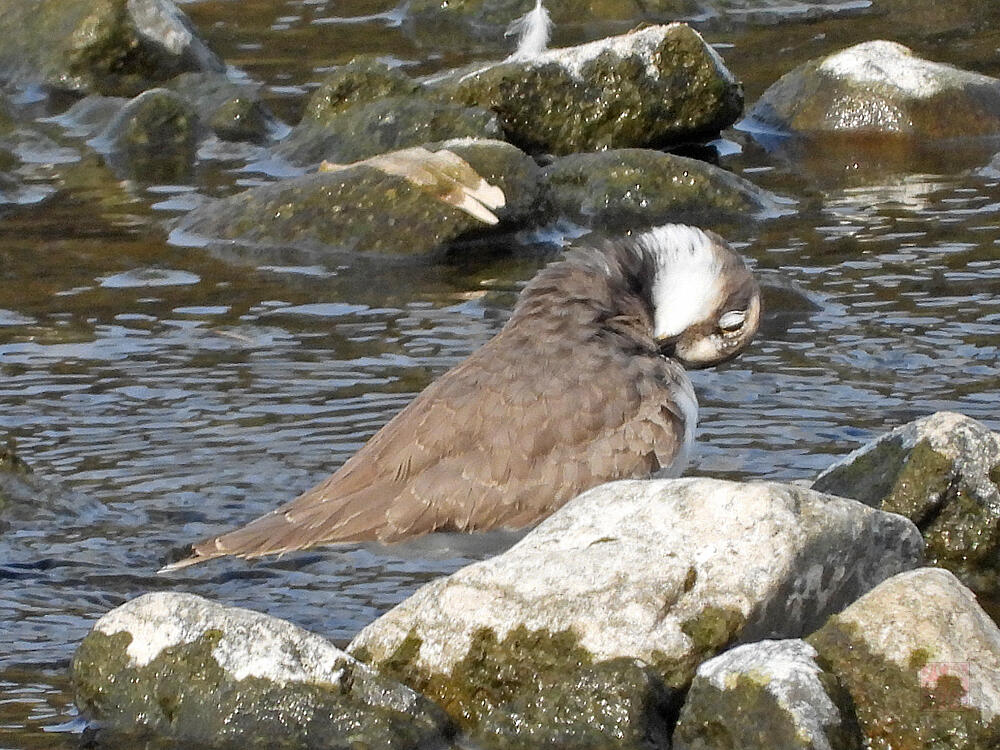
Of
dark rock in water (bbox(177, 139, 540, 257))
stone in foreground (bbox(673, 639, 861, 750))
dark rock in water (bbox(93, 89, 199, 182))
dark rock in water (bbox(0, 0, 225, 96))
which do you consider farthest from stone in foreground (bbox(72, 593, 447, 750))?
dark rock in water (bbox(0, 0, 225, 96))

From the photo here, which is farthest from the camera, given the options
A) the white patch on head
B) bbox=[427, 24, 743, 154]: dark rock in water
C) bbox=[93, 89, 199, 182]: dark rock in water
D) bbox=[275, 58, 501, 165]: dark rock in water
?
bbox=[93, 89, 199, 182]: dark rock in water

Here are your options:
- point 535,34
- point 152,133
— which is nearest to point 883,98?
point 535,34

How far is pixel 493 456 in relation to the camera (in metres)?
6.61

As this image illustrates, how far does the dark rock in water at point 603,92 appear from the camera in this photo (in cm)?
1336

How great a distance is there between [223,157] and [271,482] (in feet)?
20.7

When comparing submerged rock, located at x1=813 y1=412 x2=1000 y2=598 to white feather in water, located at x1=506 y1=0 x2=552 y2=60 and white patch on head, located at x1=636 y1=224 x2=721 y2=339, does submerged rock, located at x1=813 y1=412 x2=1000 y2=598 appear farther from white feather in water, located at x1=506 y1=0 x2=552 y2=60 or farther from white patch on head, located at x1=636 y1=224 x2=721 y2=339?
white feather in water, located at x1=506 y1=0 x2=552 y2=60

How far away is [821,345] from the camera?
9.40 meters

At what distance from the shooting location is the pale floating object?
440 inches

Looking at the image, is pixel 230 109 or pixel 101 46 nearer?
pixel 230 109

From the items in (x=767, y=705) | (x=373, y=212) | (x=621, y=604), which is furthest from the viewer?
(x=373, y=212)

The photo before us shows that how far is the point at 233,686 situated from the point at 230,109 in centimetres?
925

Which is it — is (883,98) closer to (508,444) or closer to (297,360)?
(297,360)

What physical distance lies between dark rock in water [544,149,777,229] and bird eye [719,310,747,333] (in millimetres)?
4135

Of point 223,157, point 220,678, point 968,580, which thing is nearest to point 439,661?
point 220,678
